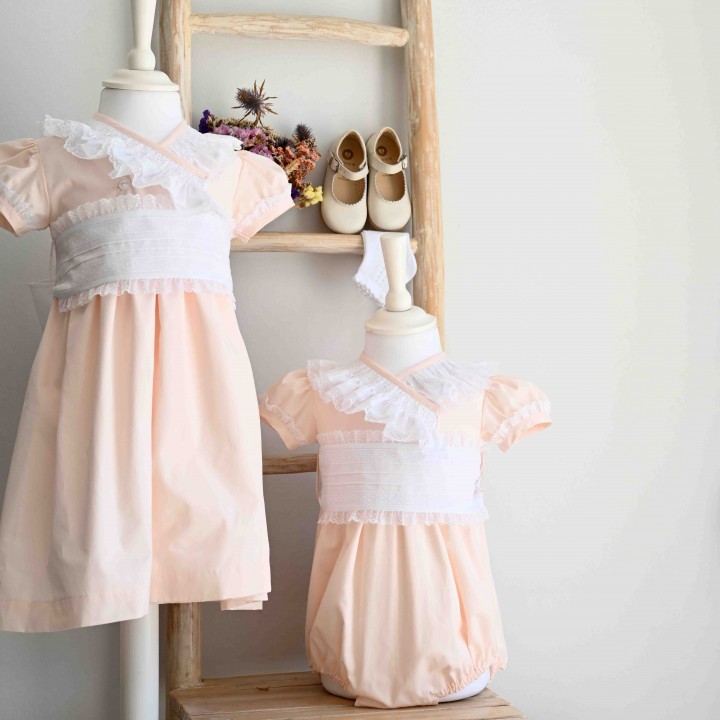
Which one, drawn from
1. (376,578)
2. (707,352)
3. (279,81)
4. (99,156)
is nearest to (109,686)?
(376,578)

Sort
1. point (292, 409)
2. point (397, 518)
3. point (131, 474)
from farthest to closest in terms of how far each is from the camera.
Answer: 1. point (292, 409)
2. point (397, 518)
3. point (131, 474)

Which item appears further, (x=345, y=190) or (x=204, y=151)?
(x=345, y=190)

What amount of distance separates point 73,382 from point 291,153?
69 cm

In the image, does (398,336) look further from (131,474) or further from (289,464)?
(131,474)

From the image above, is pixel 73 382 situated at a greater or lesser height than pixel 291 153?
lesser

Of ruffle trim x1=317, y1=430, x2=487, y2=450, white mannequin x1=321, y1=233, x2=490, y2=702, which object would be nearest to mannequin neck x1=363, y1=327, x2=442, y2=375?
white mannequin x1=321, y1=233, x2=490, y2=702

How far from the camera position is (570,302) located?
7.75ft

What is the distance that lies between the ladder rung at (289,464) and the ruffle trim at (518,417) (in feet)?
1.29

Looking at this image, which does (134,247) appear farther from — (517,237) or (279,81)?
(517,237)

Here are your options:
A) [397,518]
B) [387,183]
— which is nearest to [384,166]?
[387,183]

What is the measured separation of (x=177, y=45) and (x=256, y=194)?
1.40 feet

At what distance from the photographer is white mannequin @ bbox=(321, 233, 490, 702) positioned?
71.2 inches

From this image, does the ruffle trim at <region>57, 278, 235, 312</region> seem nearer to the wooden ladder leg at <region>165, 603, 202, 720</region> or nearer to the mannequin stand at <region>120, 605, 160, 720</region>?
the mannequin stand at <region>120, 605, 160, 720</region>

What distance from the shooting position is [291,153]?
201 cm
